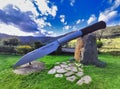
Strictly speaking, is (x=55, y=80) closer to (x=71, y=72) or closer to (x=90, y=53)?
(x=71, y=72)

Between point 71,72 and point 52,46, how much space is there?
168cm

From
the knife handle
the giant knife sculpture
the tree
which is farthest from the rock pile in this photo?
the knife handle

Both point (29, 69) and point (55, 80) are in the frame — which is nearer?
point (55, 80)

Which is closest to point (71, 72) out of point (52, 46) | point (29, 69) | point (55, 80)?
point (55, 80)

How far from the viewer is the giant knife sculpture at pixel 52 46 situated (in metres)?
8.81

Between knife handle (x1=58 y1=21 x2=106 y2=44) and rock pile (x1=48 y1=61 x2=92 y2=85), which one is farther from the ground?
knife handle (x1=58 y1=21 x2=106 y2=44)

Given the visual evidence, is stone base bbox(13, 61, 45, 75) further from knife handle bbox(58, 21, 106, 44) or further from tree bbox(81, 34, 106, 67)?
tree bbox(81, 34, 106, 67)

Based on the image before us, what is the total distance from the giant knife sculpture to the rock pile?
1.07 metres

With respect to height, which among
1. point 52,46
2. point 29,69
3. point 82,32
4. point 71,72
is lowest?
point 71,72

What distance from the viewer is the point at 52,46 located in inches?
371

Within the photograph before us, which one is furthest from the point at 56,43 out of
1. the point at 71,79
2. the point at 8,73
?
the point at 8,73

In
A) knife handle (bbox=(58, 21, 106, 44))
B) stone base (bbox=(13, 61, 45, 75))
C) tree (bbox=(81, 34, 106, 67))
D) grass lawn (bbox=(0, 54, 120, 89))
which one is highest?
knife handle (bbox=(58, 21, 106, 44))

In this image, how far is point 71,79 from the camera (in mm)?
8289

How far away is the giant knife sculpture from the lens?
8812 millimetres
